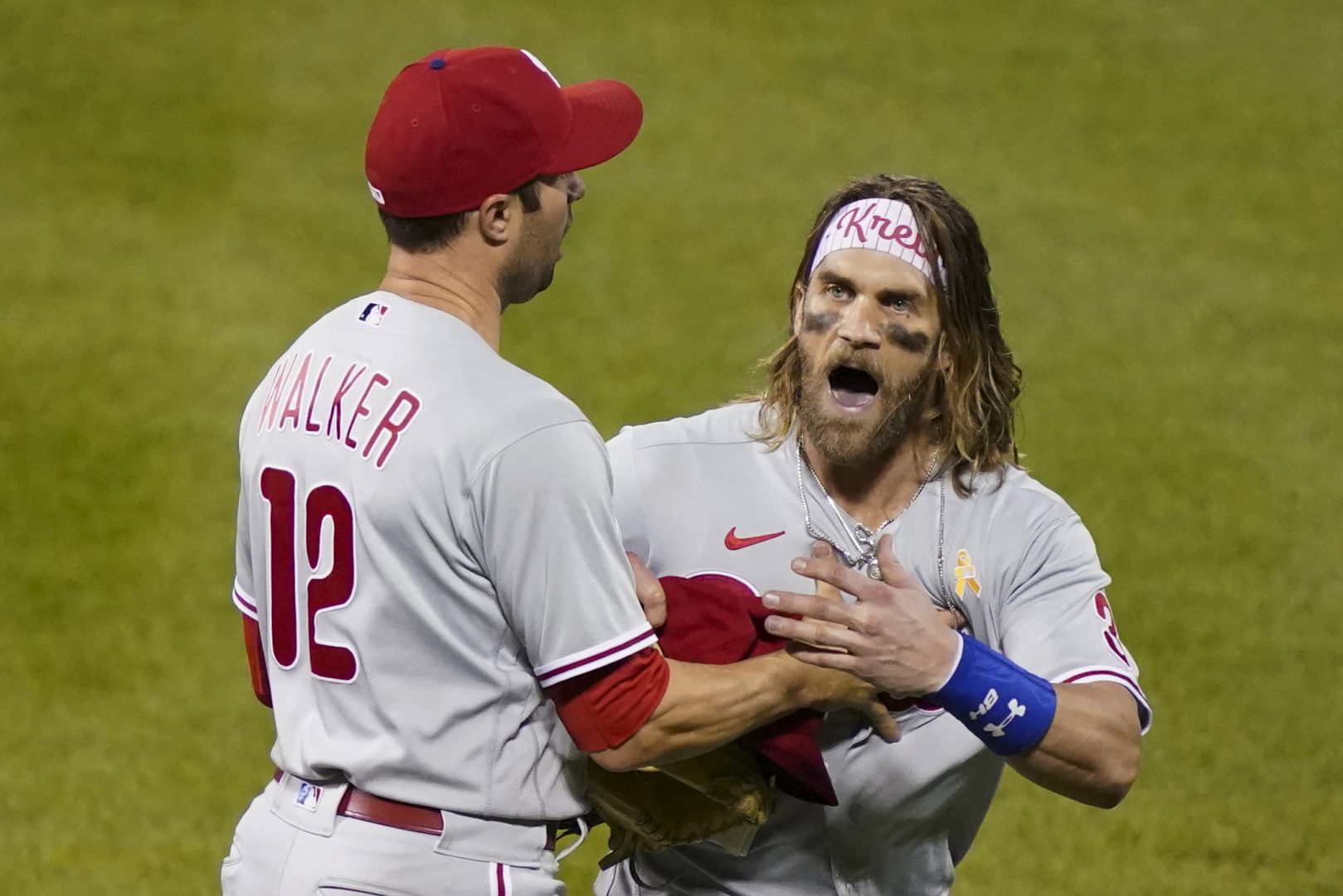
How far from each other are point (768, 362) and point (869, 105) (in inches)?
317

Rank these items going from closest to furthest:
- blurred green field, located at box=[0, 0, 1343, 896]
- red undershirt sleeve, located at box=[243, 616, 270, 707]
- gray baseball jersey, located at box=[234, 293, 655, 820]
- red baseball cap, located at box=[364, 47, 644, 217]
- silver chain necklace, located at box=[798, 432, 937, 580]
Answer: gray baseball jersey, located at box=[234, 293, 655, 820] < red baseball cap, located at box=[364, 47, 644, 217] < red undershirt sleeve, located at box=[243, 616, 270, 707] < silver chain necklace, located at box=[798, 432, 937, 580] < blurred green field, located at box=[0, 0, 1343, 896]

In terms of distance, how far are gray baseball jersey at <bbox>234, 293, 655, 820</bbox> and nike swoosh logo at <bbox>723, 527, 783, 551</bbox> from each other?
27.8 inches

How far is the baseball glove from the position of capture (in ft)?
10.2

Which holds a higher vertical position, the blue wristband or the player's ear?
the player's ear

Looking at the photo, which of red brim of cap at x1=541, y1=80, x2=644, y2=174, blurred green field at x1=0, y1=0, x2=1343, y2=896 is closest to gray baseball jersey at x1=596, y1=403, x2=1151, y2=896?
red brim of cap at x1=541, y1=80, x2=644, y2=174

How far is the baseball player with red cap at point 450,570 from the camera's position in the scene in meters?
2.74

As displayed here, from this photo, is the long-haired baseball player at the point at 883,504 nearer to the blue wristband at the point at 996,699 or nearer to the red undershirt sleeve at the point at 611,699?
the blue wristband at the point at 996,699

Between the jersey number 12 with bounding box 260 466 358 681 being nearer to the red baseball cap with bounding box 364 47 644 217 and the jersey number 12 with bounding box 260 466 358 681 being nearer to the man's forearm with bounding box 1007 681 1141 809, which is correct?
the red baseball cap with bounding box 364 47 644 217

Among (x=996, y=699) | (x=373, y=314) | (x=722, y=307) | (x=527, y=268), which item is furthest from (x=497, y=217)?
(x=722, y=307)

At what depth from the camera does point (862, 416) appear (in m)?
3.55

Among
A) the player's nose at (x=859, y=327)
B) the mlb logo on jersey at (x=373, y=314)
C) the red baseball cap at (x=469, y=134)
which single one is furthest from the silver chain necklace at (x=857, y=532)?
the mlb logo on jersey at (x=373, y=314)

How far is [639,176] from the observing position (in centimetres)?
1080

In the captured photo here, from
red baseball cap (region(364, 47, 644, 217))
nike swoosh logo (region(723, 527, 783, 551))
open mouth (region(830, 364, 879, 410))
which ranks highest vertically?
red baseball cap (region(364, 47, 644, 217))

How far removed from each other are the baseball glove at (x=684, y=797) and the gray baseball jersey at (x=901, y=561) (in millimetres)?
300
